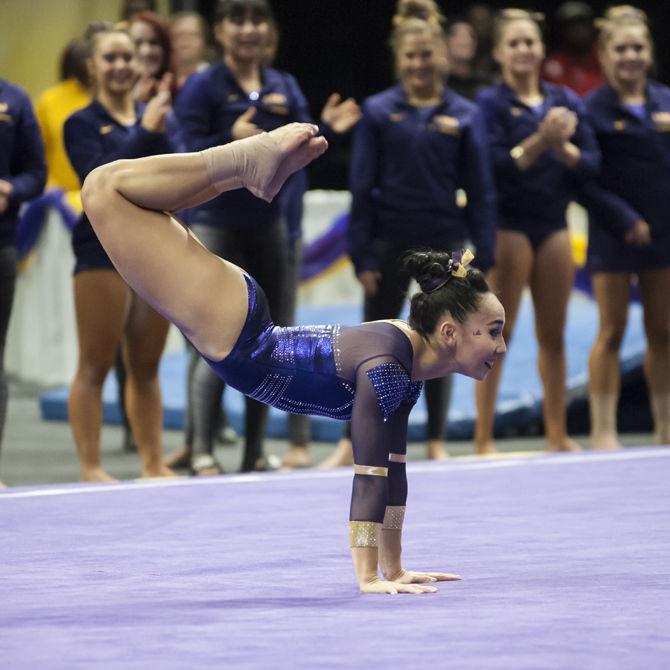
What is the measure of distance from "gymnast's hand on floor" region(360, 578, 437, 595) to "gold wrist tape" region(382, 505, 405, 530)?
0.68 feet

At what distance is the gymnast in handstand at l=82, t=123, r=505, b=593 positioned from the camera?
3516 millimetres

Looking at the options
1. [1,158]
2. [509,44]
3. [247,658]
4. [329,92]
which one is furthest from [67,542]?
[329,92]

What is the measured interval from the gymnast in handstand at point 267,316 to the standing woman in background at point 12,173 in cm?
173

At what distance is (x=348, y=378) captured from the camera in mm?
3564

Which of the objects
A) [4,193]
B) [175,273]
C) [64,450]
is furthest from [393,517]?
[64,450]

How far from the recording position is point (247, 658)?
2652mm

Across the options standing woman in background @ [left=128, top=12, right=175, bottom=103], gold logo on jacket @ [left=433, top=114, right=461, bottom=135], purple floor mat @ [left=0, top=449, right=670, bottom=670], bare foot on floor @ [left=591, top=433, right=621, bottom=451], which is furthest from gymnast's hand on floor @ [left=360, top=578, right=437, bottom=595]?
standing woman in background @ [left=128, top=12, right=175, bottom=103]

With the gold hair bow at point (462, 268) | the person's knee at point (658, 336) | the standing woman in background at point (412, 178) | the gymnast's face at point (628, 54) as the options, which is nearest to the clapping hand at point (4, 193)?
the standing woman in background at point (412, 178)

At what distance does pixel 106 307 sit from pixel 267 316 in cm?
176

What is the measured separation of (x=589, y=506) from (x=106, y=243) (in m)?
1.76

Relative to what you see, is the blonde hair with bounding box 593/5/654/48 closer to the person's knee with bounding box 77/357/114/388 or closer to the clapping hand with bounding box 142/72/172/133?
the clapping hand with bounding box 142/72/172/133

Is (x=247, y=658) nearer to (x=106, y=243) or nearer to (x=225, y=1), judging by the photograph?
(x=106, y=243)

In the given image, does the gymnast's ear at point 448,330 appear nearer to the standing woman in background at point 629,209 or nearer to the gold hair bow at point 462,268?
the gold hair bow at point 462,268

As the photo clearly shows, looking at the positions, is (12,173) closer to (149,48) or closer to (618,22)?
(149,48)
